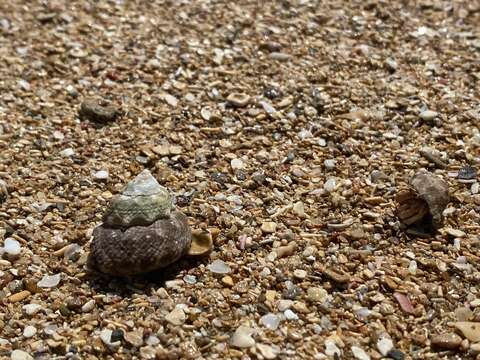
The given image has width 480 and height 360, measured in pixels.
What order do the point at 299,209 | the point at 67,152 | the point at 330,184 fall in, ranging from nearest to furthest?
the point at 299,209, the point at 330,184, the point at 67,152

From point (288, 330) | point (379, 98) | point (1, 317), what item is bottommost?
point (1, 317)

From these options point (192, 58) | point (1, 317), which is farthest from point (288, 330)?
point (192, 58)

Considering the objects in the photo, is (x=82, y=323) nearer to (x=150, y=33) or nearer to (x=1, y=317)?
(x=1, y=317)

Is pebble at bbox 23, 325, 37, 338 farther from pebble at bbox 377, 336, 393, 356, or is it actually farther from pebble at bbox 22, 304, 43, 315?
pebble at bbox 377, 336, 393, 356

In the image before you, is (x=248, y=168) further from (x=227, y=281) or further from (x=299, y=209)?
(x=227, y=281)

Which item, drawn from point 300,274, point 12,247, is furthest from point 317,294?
point 12,247

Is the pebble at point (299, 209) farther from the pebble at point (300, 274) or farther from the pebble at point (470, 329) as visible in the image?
the pebble at point (470, 329)
